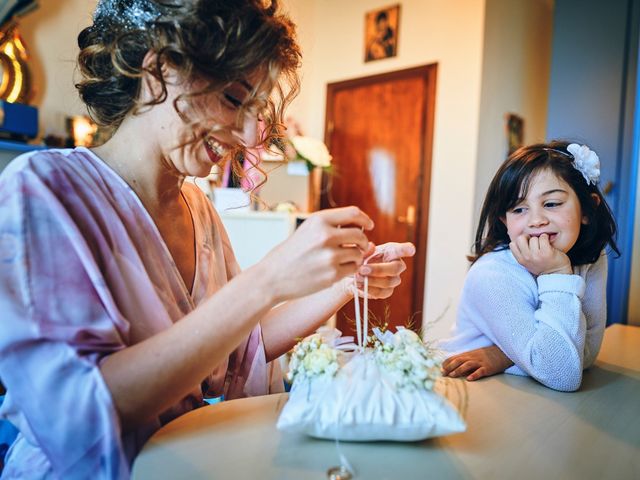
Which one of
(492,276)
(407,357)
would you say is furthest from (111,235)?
(492,276)

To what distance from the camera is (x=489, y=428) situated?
0.66 metres

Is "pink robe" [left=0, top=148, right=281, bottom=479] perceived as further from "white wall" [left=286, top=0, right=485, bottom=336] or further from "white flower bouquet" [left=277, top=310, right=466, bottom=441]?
"white wall" [left=286, top=0, right=485, bottom=336]

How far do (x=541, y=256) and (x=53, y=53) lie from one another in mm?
2526

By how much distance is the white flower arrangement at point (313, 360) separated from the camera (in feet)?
1.91

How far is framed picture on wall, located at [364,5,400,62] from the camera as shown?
338cm

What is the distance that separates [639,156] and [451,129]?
5.08 ft

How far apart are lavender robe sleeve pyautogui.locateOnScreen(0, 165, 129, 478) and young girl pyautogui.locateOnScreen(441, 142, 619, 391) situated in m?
0.66

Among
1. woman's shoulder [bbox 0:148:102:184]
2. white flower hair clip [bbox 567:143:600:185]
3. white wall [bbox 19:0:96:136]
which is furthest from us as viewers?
white wall [bbox 19:0:96:136]

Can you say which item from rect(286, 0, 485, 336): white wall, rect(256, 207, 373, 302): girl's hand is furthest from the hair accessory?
rect(286, 0, 485, 336): white wall

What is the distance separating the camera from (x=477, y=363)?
927 millimetres

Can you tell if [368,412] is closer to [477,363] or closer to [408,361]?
[408,361]

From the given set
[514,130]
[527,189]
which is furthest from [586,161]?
[514,130]

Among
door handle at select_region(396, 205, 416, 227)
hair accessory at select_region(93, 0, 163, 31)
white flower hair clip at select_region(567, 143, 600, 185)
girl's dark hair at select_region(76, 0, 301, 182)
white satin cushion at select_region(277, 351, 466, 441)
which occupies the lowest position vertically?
white satin cushion at select_region(277, 351, 466, 441)

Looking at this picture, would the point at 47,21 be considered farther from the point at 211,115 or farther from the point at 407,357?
the point at 407,357
